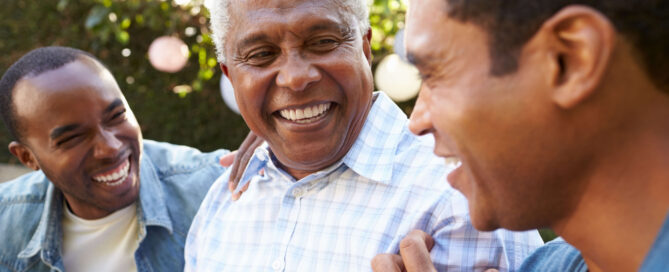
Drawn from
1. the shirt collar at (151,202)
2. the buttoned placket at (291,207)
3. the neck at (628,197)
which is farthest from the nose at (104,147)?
the neck at (628,197)

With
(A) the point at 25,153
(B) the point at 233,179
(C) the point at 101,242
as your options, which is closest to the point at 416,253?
(B) the point at 233,179

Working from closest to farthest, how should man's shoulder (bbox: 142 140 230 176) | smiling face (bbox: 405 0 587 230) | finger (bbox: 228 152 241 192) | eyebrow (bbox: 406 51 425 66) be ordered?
smiling face (bbox: 405 0 587 230), eyebrow (bbox: 406 51 425 66), finger (bbox: 228 152 241 192), man's shoulder (bbox: 142 140 230 176)

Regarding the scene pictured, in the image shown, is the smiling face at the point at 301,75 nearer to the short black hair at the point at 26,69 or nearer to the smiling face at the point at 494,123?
the smiling face at the point at 494,123

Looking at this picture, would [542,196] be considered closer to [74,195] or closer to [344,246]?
[344,246]

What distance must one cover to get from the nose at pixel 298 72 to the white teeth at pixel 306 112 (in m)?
0.09

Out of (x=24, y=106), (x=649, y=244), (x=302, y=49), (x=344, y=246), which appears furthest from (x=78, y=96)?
(x=649, y=244)

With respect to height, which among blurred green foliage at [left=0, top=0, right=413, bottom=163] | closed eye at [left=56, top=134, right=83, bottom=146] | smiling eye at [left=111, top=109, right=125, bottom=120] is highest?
smiling eye at [left=111, top=109, right=125, bottom=120]

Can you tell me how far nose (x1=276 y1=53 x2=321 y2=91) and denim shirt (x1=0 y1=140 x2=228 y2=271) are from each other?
156 centimetres

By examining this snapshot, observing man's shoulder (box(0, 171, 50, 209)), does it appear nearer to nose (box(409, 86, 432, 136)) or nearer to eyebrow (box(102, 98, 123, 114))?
eyebrow (box(102, 98, 123, 114))

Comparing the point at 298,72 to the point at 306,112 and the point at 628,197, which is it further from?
the point at 628,197

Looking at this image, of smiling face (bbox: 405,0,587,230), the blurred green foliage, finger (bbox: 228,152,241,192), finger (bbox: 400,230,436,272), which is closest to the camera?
smiling face (bbox: 405,0,587,230)

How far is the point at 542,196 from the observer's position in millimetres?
1104

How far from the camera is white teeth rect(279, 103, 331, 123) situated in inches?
76.0

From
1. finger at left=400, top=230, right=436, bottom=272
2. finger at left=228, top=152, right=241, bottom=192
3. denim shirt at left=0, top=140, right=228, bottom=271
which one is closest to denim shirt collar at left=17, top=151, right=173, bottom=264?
denim shirt at left=0, top=140, right=228, bottom=271
